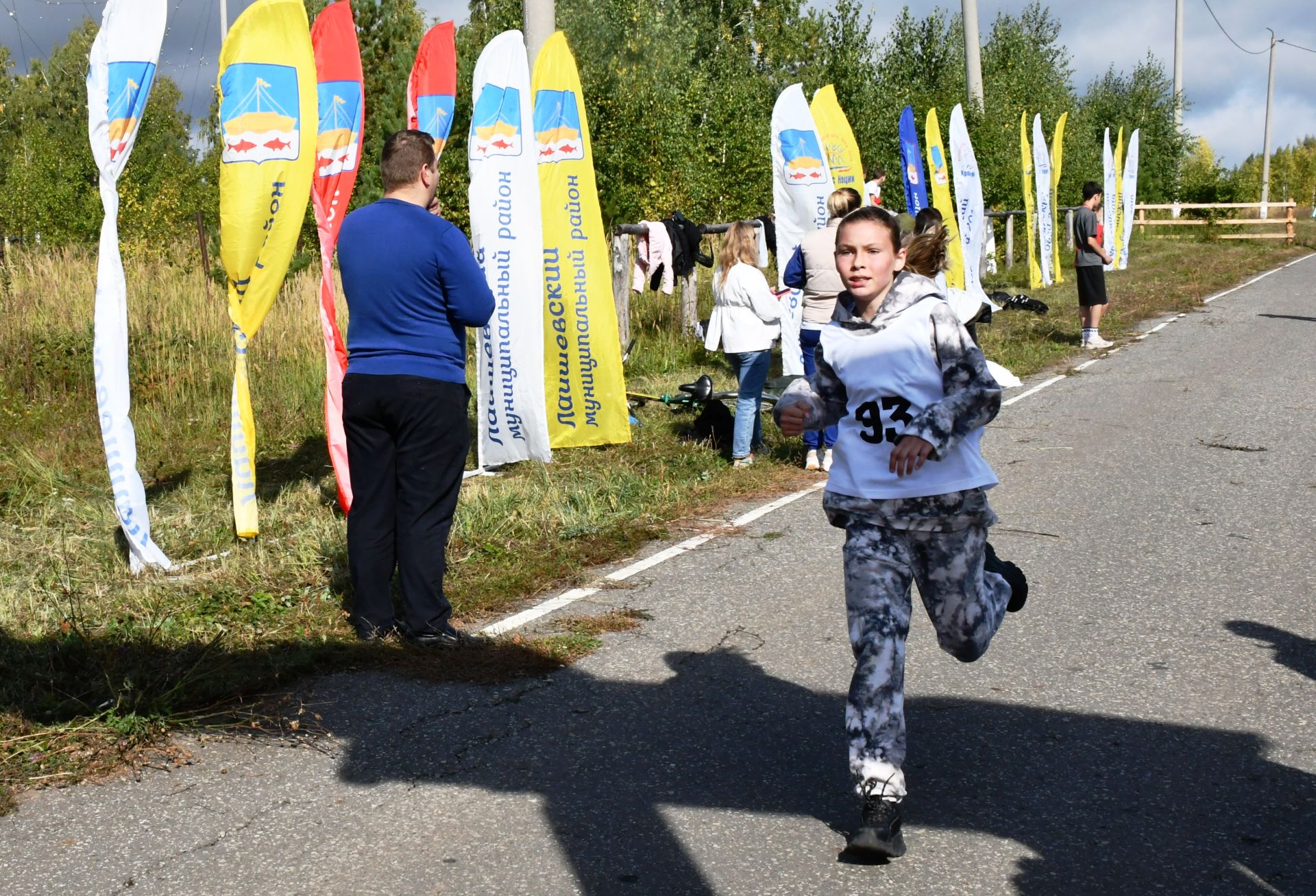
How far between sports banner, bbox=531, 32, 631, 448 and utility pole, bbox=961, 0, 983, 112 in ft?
61.7

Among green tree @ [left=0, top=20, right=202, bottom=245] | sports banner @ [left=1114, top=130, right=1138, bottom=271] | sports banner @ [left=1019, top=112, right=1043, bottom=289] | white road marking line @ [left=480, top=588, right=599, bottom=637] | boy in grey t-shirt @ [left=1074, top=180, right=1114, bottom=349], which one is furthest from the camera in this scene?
sports banner @ [left=1114, top=130, right=1138, bottom=271]

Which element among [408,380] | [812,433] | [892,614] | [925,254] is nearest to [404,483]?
[408,380]

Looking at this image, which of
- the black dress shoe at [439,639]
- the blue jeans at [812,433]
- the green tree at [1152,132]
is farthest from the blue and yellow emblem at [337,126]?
the green tree at [1152,132]

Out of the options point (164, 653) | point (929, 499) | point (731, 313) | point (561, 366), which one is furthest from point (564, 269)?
point (929, 499)

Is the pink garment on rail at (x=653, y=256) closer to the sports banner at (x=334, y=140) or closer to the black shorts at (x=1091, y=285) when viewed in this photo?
the black shorts at (x=1091, y=285)

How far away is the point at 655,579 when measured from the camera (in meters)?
6.95

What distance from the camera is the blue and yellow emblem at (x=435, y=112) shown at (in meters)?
9.22

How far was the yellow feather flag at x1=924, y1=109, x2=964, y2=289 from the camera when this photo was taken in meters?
19.2

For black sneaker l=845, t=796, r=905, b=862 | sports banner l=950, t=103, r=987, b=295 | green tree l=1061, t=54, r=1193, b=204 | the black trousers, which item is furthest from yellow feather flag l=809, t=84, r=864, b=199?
green tree l=1061, t=54, r=1193, b=204

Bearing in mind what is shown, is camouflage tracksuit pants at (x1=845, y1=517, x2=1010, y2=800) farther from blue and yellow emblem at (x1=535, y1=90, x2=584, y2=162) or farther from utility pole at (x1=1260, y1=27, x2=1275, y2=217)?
utility pole at (x1=1260, y1=27, x2=1275, y2=217)

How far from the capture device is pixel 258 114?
7.30 meters

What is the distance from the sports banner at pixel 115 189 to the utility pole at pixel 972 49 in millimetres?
22952

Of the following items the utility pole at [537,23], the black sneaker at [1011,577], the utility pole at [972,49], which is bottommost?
the black sneaker at [1011,577]

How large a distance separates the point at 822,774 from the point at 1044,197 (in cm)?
2285
